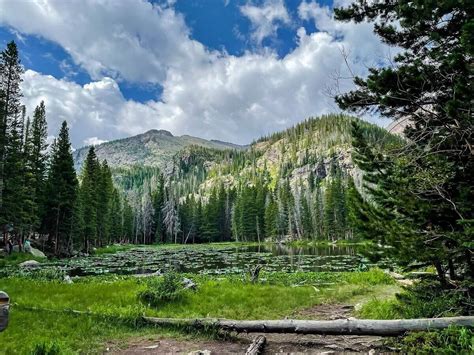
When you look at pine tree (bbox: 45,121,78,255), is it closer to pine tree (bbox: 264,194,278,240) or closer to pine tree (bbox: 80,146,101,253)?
pine tree (bbox: 80,146,101,253)

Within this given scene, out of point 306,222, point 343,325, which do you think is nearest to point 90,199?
point 343,325

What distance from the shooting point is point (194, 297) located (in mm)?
13805

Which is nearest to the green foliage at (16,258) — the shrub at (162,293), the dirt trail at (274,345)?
the shrub at (162,293)

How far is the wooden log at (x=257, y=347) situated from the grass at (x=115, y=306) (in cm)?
228

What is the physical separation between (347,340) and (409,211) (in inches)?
135

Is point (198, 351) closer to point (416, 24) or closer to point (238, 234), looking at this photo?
point (416, 24)

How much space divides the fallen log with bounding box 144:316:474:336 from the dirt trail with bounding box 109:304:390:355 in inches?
13.9

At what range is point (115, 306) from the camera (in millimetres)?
12289

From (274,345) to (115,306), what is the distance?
6.42m

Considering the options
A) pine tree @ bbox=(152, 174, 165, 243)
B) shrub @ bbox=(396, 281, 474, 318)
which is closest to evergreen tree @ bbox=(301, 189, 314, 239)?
pine tree @ bbox=(152, 174, 165, 243)

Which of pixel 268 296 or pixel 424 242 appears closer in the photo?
pixel 424 242

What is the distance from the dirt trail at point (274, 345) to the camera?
7867 millimetres

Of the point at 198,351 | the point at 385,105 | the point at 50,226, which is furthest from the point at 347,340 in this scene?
the point at 50,226

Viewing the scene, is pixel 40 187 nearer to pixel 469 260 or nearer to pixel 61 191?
pixel 61 191
